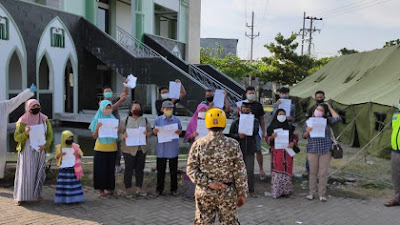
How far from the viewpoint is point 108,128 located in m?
5.96

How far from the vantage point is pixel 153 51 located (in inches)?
760

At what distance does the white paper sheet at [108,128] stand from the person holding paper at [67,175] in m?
0.51

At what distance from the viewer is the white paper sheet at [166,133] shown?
20.4ft

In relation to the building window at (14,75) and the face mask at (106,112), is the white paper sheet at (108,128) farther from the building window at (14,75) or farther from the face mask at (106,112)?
the building window at (14,75)

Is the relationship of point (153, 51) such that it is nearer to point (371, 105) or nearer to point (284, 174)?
point (371, 105)

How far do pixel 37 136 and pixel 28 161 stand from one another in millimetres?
424

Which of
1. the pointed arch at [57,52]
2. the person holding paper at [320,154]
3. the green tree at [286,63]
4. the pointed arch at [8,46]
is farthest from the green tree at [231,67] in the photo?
the person holding paper at [320,154]

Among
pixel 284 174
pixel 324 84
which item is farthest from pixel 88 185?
pixel 324 84

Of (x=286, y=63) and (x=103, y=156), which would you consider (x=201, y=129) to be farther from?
(x=286, y=63)

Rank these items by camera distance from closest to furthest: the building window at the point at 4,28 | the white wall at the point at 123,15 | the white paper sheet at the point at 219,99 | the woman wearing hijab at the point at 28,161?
the woman wearing hijab at the point at 28,161 → the white paper sheet at the point at 219,99 → the building window at the point at 4,28 → the white wall at the point at 123,15

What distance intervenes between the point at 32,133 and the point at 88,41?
12.2 meters

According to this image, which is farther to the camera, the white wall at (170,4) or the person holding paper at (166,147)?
A: the white wall at (170,4)

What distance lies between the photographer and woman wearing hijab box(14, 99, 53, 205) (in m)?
5.71

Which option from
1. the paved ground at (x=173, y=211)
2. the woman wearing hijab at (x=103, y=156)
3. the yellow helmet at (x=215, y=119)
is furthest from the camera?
the woman wearing hijab at (x=103, y=156)
